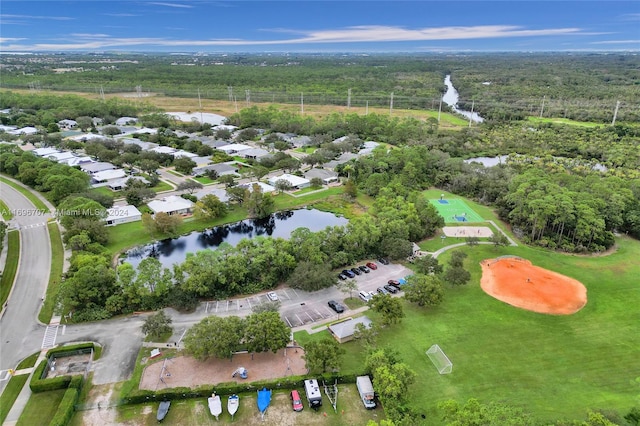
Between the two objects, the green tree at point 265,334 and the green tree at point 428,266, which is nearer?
the green tree at point 265,334

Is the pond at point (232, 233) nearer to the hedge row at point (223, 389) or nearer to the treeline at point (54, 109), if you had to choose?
the hedge row at point (223, 389)

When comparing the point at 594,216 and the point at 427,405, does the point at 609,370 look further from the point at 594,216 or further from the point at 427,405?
the point at 594,216

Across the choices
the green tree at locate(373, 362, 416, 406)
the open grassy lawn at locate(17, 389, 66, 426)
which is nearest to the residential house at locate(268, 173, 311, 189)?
the open grassy lawn at locate(17, 389, 66, 426)

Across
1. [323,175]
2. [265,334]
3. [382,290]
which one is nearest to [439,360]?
[382,290]

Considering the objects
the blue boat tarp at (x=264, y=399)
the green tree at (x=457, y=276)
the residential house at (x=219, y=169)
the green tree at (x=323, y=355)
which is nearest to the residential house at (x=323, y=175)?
the residential house at (x=219, y=169)

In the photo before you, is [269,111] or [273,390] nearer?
[273,390]

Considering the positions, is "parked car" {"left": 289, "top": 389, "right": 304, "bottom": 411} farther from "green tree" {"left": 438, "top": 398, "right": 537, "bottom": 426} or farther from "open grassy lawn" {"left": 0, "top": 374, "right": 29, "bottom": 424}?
"open grassy lawn" {"left": 0, "top": 374, "right": 29, "bottom": 424}

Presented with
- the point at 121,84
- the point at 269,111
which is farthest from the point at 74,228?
the point at 121,84
